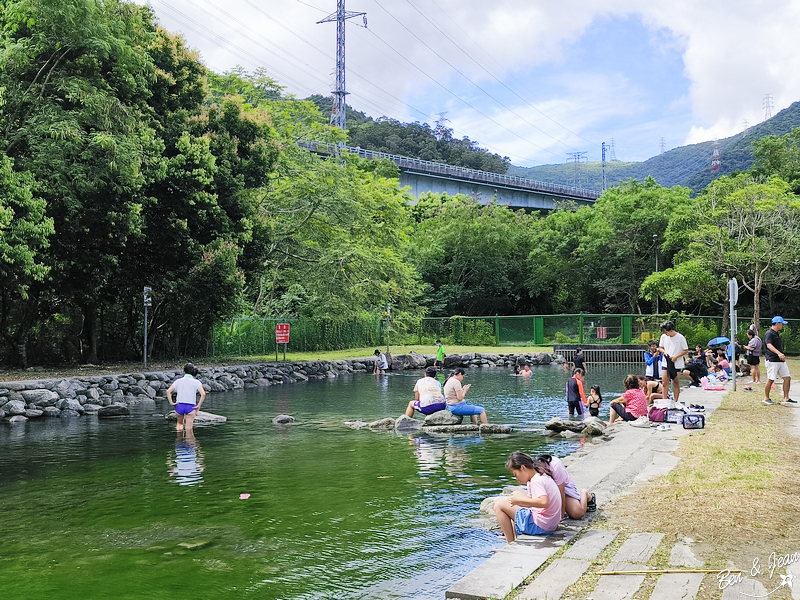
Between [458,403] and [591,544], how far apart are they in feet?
32.2

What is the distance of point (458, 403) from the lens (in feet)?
51.6

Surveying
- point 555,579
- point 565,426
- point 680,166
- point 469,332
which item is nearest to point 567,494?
point 555,579

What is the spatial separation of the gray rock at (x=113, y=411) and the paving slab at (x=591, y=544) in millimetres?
15428

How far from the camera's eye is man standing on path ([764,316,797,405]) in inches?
578

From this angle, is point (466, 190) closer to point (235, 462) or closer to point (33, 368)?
point (33, 368)

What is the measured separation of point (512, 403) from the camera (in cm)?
2025

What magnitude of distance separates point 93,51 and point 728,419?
61.3ft

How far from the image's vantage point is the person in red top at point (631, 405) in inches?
565

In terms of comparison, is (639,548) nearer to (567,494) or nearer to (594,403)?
(567,494)

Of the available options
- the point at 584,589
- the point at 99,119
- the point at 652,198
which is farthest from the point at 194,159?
the point at 652,198

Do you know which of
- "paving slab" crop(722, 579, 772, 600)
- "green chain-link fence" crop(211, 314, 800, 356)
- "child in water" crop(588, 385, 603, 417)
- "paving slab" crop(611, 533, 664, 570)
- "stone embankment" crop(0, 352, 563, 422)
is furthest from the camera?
"green chain-link fence" crop(211, 314, 800, 356)

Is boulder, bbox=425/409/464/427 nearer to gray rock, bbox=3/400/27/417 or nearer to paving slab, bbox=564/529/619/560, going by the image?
paving slab, bbox=564/529/619/560

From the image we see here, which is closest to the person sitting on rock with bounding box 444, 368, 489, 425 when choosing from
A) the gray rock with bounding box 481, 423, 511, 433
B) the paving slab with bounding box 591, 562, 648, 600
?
the gray rock with bounding box 481, 423, 511, 433

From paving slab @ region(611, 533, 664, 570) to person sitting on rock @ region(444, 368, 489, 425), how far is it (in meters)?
9.14
